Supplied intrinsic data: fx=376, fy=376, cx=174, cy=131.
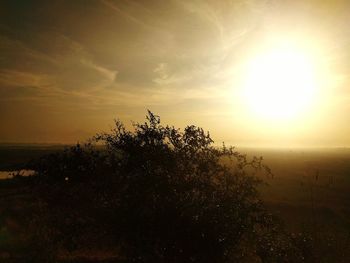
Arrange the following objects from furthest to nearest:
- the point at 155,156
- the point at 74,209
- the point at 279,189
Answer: the point at 279,189 < the point at 74,209 < the point at 155,156

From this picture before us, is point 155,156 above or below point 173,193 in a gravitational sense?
above

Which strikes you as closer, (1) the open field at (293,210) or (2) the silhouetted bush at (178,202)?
(2) the silhouetted bush at (178,202)

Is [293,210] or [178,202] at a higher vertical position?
[178,202]

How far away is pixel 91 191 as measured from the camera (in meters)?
12.5

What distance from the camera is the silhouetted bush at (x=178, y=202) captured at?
383 inches

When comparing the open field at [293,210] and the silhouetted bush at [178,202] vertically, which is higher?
the silhouetted bush at [178,202]

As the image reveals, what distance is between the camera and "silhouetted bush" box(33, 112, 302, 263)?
9.72m

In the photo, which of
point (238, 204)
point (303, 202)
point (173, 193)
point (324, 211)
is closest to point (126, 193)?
point (173, 193)

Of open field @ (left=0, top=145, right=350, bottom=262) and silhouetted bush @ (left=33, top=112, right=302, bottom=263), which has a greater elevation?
silhouetted bush @ (left=33, top=112, right=302, bottom=263)

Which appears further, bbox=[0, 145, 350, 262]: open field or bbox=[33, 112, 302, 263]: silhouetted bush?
bbox=[0, 145, 350, 262]: open field

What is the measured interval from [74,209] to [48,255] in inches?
76.0

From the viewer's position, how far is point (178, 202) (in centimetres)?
970

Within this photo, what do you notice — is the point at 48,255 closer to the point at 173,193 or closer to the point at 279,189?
the point at 173,193

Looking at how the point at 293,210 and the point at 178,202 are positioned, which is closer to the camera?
the point at 178,202
